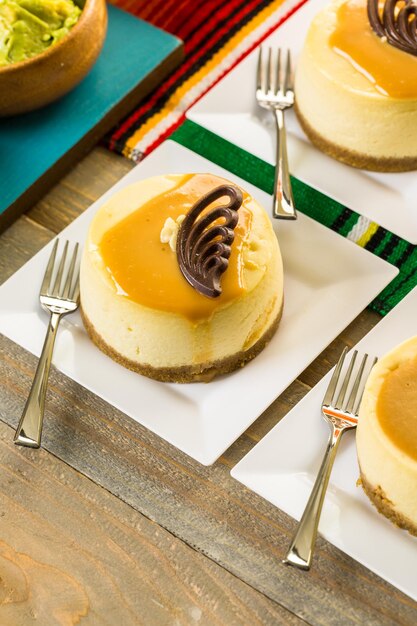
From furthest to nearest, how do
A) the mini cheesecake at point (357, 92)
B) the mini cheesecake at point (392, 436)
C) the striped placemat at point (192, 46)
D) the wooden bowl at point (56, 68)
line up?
the striped placemat at point (192, 46) < the wooden bowl at point (56, 68) < the mini cheesecake at point (357, 92) < the mini cheesecake at point (392, 436)

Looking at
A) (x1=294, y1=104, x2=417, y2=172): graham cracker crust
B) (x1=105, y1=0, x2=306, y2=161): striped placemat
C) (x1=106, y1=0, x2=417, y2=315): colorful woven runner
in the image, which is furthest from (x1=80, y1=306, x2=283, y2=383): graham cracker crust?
(x1=105, y1=0, x2=306, y2=161): striped placemat

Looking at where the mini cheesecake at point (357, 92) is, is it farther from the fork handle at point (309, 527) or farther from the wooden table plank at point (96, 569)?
the wooden table plank at point (96, 569)

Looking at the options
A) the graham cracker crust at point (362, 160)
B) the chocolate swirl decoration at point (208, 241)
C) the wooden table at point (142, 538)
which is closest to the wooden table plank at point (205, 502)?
the wooden table at point (142, 538)

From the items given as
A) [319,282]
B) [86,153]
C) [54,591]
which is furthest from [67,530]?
[86,153]

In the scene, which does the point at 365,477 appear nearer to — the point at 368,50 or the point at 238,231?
the point at 238,231

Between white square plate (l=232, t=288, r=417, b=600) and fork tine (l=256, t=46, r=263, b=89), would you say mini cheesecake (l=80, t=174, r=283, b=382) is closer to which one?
white square plate (l=232, t=288, r=417, b=600)

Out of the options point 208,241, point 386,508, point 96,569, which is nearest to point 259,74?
point 208,241

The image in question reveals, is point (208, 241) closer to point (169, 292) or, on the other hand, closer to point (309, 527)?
point (169, 292)
